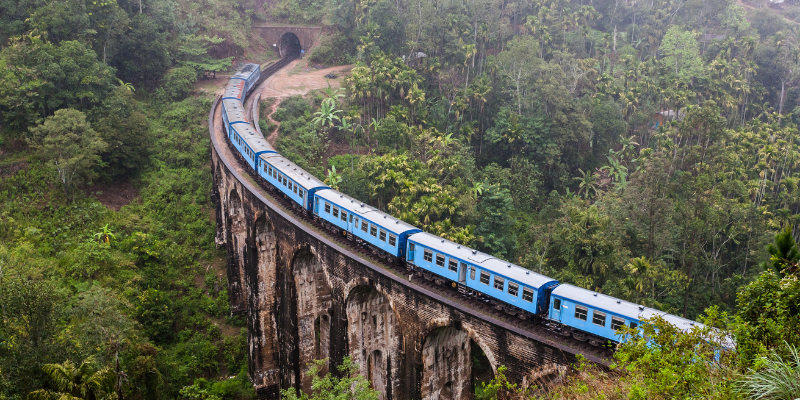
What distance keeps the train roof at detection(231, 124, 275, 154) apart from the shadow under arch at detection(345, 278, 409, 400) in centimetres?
1382

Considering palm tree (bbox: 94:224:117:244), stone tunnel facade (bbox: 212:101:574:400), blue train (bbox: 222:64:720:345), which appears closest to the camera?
blue train (bbox: 222:64:720:345)

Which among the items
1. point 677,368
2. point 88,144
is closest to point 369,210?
point 677,368

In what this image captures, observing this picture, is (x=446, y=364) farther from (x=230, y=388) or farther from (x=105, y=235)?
(x=105, y=235)

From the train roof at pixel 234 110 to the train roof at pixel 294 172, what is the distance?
1073 centimetres

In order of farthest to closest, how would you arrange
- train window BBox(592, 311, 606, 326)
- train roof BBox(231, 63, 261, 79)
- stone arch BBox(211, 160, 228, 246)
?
1. train roof BBox(231, 63, 261, 79)
2. stone arch BBox(211, 160, 228, 246)
3. train window BBox(592, 311, 606, 326)

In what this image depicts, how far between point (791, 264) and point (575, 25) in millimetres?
67124

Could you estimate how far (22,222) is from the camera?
37375 millimetres

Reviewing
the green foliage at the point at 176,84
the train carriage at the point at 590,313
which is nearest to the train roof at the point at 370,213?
the train carriage at the point at 590,313

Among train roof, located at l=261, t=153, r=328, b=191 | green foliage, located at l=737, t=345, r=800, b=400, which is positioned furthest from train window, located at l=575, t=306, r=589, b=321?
train roof, located at l=261, t=153, r=328, b=191

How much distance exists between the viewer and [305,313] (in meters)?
31.5

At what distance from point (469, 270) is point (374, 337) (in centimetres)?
772

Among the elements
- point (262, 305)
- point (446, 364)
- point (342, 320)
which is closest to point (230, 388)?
point (262, 305)

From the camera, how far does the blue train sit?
18.1 metres

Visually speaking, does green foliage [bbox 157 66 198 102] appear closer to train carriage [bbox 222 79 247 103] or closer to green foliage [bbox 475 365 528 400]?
train carriage [bbox 222 79 247 103]
